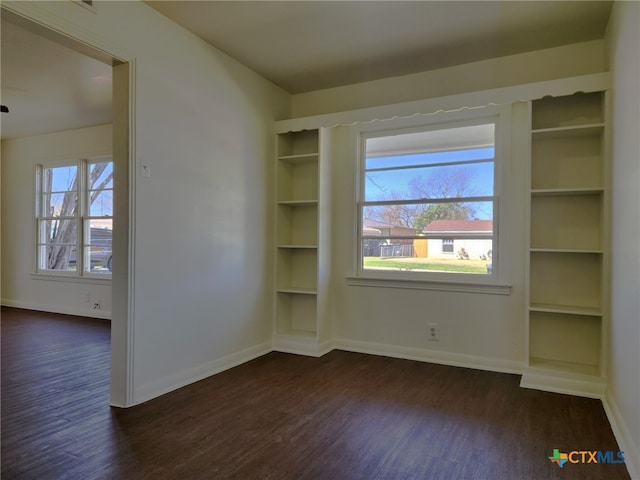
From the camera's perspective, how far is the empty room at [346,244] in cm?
223

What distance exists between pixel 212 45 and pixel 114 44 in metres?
0.97

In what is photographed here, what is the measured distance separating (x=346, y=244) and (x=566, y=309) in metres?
2.03

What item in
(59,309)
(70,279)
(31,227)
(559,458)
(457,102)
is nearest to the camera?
(559,458)

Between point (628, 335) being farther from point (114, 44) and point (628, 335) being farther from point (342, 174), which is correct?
point (114, 44)

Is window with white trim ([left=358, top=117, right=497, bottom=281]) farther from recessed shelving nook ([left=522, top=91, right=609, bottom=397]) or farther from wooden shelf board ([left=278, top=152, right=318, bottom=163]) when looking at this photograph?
wooden shelf board ([left=278, top=152, right=318, bottom=163])

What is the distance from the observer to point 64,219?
6.15 meters

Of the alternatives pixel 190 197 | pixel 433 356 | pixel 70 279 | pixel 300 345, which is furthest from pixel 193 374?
pixel 70 279

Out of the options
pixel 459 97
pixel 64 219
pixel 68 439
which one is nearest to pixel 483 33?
pixel 459 97

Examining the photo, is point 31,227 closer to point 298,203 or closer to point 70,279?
point 70,279

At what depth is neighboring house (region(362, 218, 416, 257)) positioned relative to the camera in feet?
13.1

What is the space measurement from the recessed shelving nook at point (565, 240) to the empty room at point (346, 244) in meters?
0.02

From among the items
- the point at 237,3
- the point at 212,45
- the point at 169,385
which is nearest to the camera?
the point at 237,3

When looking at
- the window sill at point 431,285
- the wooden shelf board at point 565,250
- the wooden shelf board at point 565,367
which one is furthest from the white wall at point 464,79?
the wooden shelf board at point 565,367

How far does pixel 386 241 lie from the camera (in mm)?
4090
